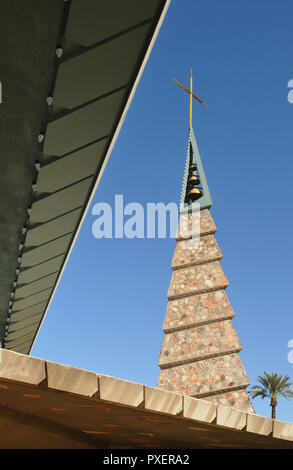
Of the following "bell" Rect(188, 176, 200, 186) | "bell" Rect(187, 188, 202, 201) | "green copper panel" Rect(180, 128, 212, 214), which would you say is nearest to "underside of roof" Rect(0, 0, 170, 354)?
"green copper panel" Rect(180, 128, 212, 214)

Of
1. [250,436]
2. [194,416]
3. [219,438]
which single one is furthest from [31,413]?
[250,436]

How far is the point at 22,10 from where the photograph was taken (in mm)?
4934

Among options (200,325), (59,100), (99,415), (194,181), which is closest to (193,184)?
(194,181)

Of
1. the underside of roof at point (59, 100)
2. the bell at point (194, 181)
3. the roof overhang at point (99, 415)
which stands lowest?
the roof overhang at point (99, 415)

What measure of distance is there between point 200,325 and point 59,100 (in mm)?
17006

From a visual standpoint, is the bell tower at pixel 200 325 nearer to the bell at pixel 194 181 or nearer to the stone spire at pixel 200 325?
the stone spire at pixel 200 325

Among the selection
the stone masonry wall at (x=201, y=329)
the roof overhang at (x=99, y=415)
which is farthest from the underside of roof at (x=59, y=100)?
the stone masonry wall at (x=201, y=329)

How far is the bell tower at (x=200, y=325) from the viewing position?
2012cm

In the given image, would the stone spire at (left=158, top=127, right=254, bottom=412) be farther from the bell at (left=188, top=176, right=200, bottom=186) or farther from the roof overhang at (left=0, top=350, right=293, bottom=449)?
the roof overhang at (left=0, top=350, right=293, bottom=449)

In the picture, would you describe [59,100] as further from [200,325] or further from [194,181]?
[194,181]

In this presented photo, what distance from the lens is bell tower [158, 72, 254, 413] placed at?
20125 mm

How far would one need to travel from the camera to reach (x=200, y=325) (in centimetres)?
2167

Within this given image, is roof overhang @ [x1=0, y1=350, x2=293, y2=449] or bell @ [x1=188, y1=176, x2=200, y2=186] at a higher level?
bell @ [x1=188, y1=176, x2=200, y2=186]
